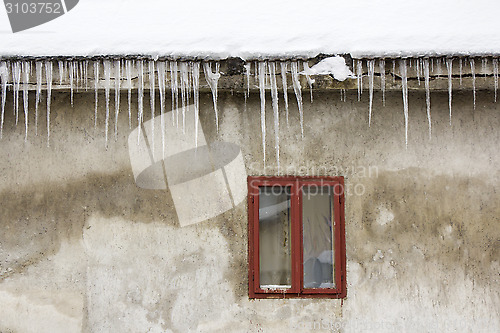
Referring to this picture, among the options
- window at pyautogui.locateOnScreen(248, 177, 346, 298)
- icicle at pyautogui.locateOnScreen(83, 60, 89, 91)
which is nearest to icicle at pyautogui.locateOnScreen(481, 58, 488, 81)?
window at pyautogui.locateOnScreen(248, 177, 346, 298)

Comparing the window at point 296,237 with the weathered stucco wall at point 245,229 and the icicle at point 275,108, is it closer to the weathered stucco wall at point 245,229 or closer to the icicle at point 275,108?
the weathered stucco wall at point 245,229

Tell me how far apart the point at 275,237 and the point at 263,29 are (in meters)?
1.92

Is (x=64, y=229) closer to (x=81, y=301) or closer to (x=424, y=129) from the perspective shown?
(x=81, y=301)

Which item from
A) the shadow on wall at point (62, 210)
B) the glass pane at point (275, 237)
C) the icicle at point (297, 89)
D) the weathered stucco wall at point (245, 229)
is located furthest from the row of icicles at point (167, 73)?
the glass pane at point (275, 237)

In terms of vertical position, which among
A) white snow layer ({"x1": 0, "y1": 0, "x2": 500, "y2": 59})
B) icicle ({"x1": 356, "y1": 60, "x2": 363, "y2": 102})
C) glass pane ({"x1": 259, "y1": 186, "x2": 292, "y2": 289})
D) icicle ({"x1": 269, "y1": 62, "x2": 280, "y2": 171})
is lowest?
glass pane ({"x1": 259, "y1": 186, "x2": 292, "y2": 289})

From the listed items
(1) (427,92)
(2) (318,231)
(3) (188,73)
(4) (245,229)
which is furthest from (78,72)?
(1) (427,92)

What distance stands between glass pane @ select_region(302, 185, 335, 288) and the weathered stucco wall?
176 mm

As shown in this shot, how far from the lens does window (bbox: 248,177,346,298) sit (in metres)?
3.79

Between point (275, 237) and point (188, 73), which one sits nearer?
point (188, 73)

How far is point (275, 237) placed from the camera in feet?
12.9

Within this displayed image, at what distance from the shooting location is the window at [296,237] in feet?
12.4

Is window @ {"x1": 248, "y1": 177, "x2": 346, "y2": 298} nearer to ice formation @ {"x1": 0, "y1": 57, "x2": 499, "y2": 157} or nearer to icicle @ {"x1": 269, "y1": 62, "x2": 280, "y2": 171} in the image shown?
icicle @ {"x1": 269, "y1": 62, "x2": 280, "y2": 171}

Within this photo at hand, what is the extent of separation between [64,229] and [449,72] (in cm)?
371

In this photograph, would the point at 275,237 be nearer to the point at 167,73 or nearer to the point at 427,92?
the point at 167,73
